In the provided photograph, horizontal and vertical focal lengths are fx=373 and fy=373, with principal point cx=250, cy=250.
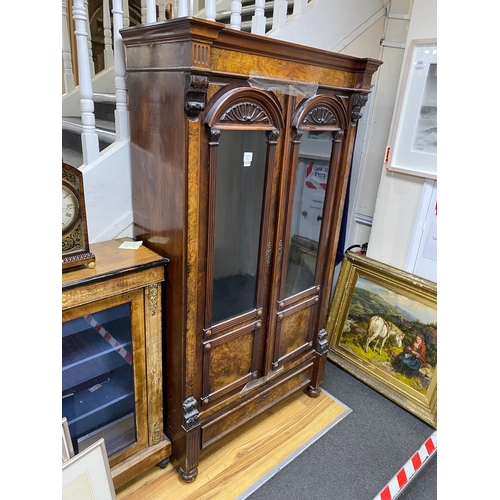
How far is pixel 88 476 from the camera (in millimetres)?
→ 1250

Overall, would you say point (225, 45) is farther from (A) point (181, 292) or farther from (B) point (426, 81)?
(B) point (426, 81)

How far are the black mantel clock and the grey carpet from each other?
128 cm

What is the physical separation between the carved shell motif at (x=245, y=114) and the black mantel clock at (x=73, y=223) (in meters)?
0.52

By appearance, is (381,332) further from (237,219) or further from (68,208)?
(68,208)

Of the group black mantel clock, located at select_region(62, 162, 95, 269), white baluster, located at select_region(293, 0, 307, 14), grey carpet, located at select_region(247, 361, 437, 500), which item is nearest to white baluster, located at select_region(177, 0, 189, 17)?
white baluster, located at select_region(293, 0, 307, 14)

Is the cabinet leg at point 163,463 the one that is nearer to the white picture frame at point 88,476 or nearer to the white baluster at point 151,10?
the white picture frame at point 88,476

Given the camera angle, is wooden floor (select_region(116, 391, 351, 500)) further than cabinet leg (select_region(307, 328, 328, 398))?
No

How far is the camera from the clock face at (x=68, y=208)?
118 centimetres

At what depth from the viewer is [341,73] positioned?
1559 millimetres

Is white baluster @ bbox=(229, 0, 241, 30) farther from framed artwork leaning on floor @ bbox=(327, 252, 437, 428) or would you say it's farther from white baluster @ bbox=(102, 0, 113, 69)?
framed artwork leaning on floor @ bbox=(327, 252, 437, 428)

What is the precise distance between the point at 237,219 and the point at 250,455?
3.88ft

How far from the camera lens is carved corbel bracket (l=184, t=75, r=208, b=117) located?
1107 millimetres

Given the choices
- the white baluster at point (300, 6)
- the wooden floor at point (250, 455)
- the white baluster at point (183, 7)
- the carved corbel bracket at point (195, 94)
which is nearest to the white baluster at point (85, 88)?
the white baluster at point (183, 7)

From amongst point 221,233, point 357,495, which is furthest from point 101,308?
point 357,495
